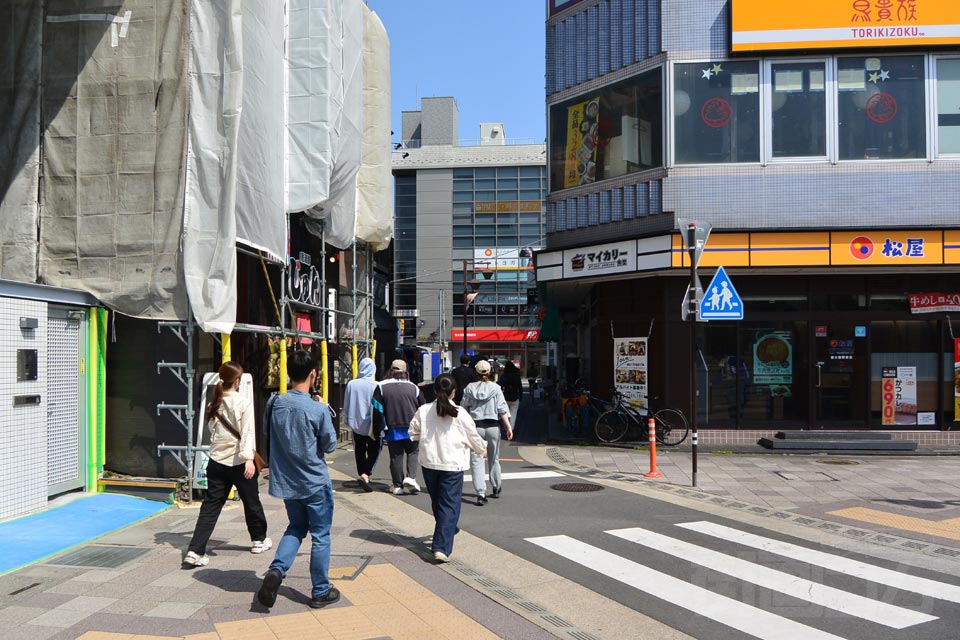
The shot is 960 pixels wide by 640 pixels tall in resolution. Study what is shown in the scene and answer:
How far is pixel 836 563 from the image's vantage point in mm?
7035

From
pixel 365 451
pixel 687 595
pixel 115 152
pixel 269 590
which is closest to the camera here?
pixel 269 590

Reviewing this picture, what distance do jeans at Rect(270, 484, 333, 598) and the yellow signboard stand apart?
42.6 feet

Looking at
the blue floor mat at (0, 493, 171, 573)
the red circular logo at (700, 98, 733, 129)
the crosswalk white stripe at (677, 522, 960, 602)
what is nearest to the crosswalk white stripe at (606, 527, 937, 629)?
the crosswalk white stripe at (677, 522, 960, 602)

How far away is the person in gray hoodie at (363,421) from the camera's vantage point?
34.4 feet

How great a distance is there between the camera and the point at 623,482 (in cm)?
1151

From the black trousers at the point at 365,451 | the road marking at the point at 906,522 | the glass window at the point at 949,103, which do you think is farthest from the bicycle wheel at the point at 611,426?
the glass window at the point at 949,103

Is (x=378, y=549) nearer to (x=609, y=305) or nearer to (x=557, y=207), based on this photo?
(x=609, y=305)

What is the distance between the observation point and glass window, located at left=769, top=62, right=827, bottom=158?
49.4 feet

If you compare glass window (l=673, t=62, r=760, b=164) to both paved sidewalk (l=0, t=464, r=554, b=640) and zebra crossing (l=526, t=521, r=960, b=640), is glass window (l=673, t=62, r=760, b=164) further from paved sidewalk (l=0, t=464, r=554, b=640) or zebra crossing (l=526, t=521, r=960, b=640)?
paved sidewalk (l=0, t=464, r=554, b=640)

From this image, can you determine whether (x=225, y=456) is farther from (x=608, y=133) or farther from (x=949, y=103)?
(x=949, y=103)

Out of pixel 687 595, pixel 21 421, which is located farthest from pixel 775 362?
pixel 21 421

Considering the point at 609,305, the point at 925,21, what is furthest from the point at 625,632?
the point at 925,21

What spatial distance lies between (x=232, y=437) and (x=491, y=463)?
4.29 meters

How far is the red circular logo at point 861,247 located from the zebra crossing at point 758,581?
8026mm
